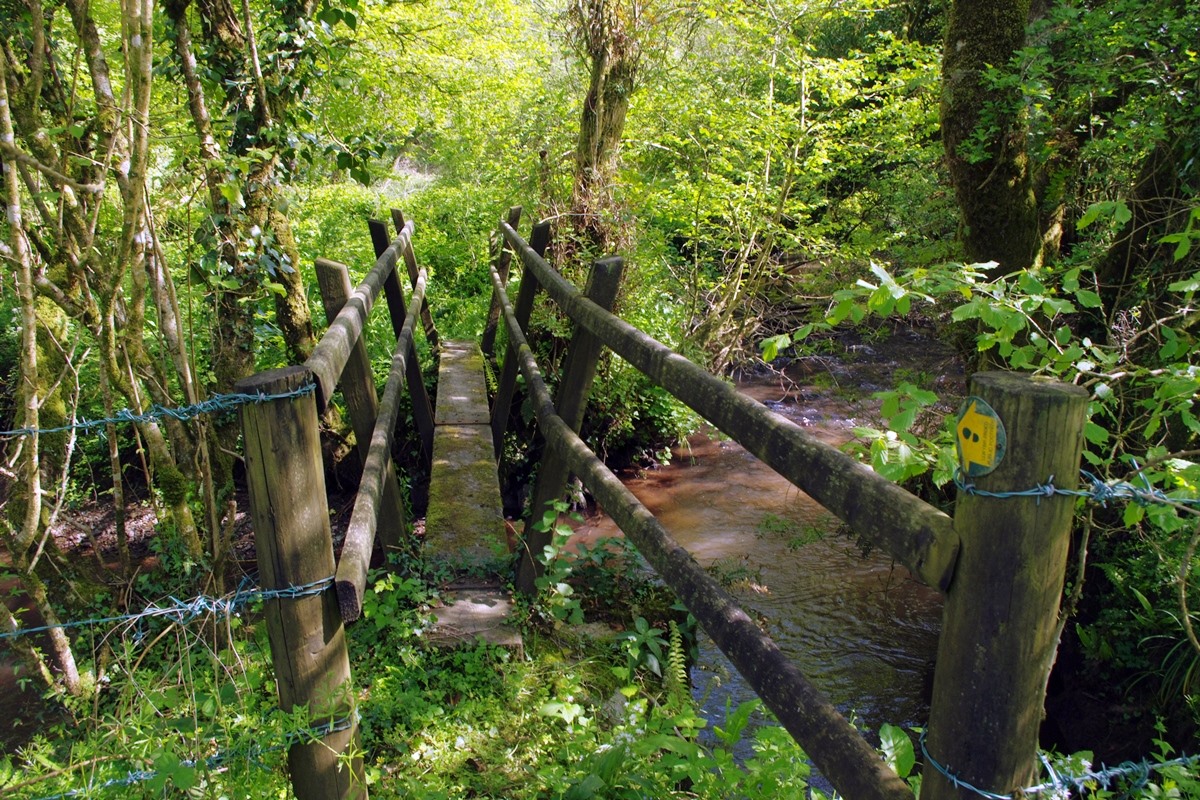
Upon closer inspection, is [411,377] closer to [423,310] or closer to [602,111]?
[423,310]

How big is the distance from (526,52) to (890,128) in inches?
410

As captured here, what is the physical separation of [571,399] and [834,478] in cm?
192

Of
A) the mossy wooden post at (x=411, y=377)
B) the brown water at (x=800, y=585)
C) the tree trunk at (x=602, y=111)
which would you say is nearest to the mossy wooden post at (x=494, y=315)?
the tree trunk at (x=602, y=111)

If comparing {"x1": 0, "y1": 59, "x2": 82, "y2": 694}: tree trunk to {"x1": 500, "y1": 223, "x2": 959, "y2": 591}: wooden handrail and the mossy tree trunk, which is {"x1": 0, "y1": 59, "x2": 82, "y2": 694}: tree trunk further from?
the mossy tree trunk

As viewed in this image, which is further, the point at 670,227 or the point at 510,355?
the point at 670,227

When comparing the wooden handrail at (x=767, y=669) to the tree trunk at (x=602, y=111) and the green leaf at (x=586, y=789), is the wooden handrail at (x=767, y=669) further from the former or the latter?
the tree trunk at (x=602, y=111)

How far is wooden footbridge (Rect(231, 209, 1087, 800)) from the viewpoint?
1.09 metres

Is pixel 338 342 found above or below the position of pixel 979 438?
below

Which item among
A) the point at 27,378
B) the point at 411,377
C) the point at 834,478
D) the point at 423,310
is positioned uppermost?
the point at 834,478

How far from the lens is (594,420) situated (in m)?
6.99

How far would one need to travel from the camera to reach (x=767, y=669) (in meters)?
1.52

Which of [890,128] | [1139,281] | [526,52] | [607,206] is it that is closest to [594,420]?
[607,206]

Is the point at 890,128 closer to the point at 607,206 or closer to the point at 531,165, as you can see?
the point at 607,206

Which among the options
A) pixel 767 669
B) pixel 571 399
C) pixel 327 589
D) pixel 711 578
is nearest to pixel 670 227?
pixel 571 399
